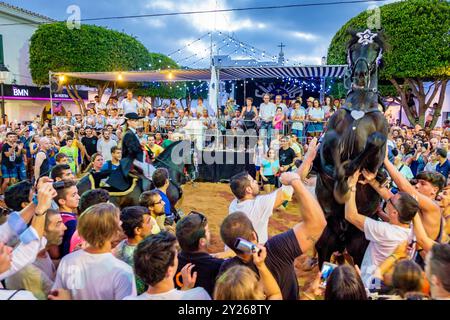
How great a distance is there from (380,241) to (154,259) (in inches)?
78.8

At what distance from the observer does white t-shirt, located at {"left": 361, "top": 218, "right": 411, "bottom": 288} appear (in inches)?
112

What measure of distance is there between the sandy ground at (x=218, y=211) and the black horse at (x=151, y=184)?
765 millimetres

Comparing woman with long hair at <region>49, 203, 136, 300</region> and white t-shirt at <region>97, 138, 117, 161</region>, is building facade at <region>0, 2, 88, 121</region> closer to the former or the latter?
white t-shirt at <region>97, 138, 117, 161</region>

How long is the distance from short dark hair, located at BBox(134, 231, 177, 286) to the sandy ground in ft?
9.25

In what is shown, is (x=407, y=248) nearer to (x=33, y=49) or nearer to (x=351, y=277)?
(x=351, y=277)

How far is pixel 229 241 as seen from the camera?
2.28 metres

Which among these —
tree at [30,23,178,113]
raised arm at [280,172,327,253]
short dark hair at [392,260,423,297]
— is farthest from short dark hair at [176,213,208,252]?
tree at [30,23,178,113]

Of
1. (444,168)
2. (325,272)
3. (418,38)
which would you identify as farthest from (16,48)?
(325,272)

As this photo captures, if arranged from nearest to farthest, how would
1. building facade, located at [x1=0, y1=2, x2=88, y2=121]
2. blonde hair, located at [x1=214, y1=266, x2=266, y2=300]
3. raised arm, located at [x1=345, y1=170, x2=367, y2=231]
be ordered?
1. blonde hair, located at [x1=214, y1=266, x2=266, y2=300]
2. raised arm, located at [x1=345, y1=170, x2=367, y2=231]
3. building facade, located at [x1=0, y1=2, x2=88, y2=121]

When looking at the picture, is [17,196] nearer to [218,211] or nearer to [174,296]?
[174,296]

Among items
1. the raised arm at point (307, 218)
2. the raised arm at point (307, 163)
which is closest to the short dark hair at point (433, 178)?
the raised arm at point (307, 163)

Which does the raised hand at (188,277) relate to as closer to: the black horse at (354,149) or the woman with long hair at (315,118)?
the black horse at (354,149)
